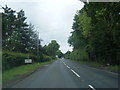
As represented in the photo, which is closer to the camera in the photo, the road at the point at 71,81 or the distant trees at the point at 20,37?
the road at the point at 71,81

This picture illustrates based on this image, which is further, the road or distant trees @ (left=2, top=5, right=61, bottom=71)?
distant trees @ (left=2, top=5, right=61, bottom=71)

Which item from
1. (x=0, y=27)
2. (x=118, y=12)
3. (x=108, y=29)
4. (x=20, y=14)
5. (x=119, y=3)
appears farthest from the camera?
(x=20, y=14)

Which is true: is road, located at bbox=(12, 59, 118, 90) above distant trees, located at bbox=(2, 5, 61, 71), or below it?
below

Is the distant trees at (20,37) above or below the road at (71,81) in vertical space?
above

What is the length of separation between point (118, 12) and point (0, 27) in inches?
640

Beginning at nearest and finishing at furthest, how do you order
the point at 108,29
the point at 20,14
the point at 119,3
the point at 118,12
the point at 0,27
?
the point at 119,3 < the point at 118,12 < the point at 0,27 < the point at 108,29 < the point at 20,14

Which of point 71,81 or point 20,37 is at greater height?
point 20,37

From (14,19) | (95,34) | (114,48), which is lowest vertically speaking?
(114,48)

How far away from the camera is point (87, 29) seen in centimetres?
4816

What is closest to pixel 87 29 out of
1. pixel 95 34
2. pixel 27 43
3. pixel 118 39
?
pixel 95 34

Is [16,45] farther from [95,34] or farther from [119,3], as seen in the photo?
[119,3]

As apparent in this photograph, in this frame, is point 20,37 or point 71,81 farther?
point 20,37

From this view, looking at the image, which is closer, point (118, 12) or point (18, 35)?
point (118, 12)

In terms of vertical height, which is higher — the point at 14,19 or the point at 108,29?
the point at 14,19
